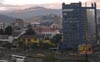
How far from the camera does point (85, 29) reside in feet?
144

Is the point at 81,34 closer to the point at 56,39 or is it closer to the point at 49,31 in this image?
the point at 56,39

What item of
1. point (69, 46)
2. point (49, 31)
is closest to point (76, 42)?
point (69, 46)

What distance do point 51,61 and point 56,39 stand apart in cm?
2951

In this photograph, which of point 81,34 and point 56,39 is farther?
point 56,39

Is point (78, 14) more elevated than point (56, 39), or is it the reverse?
point (78, 14)

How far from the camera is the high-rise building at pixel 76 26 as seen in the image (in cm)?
4216

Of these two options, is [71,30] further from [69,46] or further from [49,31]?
[49,31]

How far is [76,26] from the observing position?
4362cm

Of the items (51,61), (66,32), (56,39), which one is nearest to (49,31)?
(56,39)

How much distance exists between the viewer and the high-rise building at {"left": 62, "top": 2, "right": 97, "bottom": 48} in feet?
138

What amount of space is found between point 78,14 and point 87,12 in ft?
6.93

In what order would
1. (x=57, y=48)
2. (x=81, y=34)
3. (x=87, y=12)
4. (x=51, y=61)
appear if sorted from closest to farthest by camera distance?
(x=51, y=61)
(x=57, y=48)
(x=81, y=34)
(x=87, y=12)

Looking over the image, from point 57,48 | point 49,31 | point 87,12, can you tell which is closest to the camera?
point 57,48

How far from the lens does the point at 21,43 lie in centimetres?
4219
